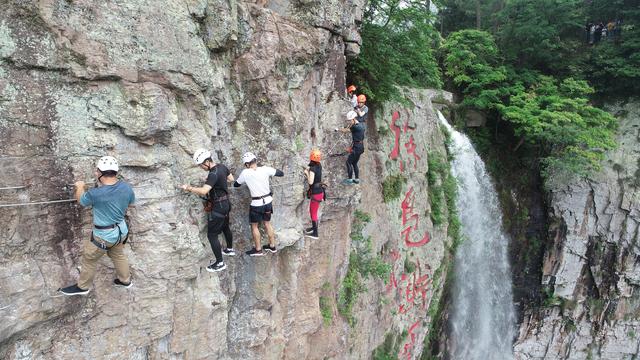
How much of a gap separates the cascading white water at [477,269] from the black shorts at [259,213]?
10.8 meters

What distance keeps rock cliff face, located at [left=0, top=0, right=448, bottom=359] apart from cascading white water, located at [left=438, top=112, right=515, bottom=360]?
818cm

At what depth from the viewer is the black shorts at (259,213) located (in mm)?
6590

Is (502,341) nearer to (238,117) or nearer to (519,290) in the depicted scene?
(519,290)

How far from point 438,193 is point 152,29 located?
11295mm

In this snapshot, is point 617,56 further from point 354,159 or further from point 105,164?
point 105,164

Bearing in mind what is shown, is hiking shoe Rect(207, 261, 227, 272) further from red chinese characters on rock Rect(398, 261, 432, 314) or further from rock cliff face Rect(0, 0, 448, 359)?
red chinese characters on rock Rect(398, 261, 432, 314)

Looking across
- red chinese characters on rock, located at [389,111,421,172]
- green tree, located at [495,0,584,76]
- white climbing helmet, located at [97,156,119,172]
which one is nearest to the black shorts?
white climbing helmet, located at [97,156,119,172]

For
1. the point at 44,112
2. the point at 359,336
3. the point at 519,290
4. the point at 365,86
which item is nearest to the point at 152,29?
the point at 44,112

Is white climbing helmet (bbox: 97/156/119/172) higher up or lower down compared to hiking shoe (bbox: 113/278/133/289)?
higher up

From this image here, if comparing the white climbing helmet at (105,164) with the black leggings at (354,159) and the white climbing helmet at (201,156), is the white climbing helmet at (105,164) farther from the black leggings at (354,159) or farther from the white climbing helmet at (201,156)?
the black leggings at (354,159)

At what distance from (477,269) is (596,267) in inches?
223

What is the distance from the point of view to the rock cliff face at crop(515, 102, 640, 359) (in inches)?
652

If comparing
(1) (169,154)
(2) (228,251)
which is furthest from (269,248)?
(1) (169,154)

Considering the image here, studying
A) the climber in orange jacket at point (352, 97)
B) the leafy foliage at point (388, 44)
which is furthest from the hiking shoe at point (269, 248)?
the leafy foliage at point (388, 44)
